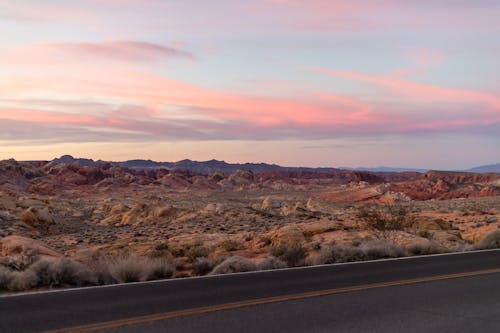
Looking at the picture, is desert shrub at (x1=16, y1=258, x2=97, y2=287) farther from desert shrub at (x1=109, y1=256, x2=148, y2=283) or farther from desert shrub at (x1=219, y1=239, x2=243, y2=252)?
desert shrub at (x1=219, y1=239, x2=243, y2=252)

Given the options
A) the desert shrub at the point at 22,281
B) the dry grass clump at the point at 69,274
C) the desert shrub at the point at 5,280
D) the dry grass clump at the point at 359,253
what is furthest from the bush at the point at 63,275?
the dry grass clump at the point at 359,253

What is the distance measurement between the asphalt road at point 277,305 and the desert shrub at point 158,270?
135 cm

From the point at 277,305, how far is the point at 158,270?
4637 millimetres

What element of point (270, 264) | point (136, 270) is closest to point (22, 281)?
point (136, 270)

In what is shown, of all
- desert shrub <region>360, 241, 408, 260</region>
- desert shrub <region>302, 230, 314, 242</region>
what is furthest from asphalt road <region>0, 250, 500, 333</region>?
desert shrub <region>302, 230, 314, 242</region>

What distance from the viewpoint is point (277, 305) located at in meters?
8.59

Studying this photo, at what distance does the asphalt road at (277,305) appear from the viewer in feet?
23.8

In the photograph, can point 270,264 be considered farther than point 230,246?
No

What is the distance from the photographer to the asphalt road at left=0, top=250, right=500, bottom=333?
726 cm

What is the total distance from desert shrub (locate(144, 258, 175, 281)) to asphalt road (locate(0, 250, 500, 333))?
1.35m

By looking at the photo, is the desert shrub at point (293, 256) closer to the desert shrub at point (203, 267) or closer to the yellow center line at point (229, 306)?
the desert shrub at point (203, 267)

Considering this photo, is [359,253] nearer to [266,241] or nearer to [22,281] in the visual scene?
[266,241]

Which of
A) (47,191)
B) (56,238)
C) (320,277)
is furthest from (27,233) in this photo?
(47,191)

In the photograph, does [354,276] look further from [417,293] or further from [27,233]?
[27,233]
